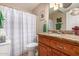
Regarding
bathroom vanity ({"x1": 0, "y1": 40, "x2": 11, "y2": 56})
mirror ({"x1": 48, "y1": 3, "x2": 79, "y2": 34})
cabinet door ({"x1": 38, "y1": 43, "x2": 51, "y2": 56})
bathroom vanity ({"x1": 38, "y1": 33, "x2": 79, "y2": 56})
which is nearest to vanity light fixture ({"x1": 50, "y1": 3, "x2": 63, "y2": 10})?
mirror ({"x1": 48, "y1": 3, "x2": 79, "y2": 34})

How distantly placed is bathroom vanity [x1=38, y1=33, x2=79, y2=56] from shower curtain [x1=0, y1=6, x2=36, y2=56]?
0.48ft

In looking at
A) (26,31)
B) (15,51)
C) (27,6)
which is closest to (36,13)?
(27,6)

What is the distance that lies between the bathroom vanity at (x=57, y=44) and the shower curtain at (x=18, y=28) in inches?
5.7

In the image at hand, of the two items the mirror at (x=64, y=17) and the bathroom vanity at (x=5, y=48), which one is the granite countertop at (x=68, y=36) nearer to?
the mirror at (x=64, y=17)

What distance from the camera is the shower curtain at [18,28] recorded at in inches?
72.6

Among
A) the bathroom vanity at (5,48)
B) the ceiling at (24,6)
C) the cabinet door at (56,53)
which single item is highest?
the ceiling at (24,6)

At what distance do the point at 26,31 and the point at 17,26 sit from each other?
0.13 meters

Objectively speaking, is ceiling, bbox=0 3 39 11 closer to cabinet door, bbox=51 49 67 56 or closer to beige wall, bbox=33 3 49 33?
beige wall, bbox=33 3 49 33

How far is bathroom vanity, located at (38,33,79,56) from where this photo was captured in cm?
167

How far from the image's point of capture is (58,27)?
1.85 metres

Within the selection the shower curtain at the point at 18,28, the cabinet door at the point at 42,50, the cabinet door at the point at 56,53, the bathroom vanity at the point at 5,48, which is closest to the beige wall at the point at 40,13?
the shower curtain at the point at 18,28

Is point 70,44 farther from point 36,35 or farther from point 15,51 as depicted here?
point 15,51

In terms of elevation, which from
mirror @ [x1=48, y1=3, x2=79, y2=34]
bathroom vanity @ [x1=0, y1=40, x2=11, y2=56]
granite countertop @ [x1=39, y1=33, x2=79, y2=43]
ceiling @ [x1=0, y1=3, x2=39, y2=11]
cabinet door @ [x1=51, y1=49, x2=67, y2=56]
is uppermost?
ceiling @ [x1=0, y1=3, x2=39, y2=11]

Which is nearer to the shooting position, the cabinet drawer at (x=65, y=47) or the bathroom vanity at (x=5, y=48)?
the cabinet drawer at (x=65, y=47)
